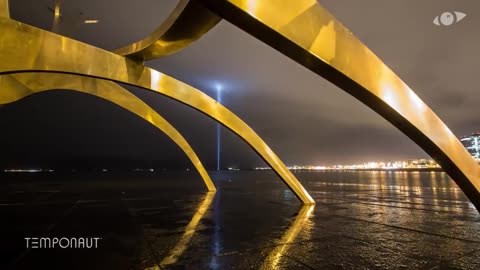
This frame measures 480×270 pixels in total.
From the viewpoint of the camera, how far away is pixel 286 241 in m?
4.99

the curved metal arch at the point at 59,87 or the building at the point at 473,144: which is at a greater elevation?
the building at the point at 473,144

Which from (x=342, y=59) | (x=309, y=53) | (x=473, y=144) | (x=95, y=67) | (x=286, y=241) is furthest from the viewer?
(x=473, y=144)

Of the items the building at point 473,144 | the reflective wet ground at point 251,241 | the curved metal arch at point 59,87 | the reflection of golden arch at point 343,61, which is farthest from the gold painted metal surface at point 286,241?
the building at point 473,144

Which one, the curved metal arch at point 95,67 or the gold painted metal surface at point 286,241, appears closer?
the gold painted metal surface at point 286,241

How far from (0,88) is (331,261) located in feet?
37.0

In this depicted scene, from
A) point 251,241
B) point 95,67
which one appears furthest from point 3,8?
point 251,241

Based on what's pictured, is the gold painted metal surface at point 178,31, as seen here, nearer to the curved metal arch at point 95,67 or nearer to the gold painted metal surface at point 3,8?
the curved metal arch at point 95,67

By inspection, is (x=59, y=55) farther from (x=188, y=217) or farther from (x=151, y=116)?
(x=151, y=116)

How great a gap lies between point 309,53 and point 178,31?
128 inches

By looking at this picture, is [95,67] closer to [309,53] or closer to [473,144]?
[309,53]

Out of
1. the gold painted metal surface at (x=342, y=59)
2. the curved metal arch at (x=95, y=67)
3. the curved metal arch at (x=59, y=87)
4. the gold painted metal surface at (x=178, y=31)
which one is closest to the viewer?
the gold painted metal surface at (x=342, y=59)

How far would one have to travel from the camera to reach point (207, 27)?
516 centimetres

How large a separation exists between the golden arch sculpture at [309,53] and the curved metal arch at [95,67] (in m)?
0.02

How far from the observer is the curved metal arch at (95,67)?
210 inches
